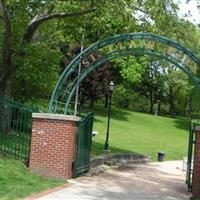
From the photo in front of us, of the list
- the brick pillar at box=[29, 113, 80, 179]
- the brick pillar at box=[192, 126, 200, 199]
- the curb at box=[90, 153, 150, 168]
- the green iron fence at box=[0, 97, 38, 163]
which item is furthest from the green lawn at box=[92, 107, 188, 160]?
the brick pillar at box=[192, 126, 200, 199]

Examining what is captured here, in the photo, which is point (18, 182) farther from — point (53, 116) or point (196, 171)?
point (196, 171)

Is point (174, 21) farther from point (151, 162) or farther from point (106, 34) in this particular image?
point (151, 162)

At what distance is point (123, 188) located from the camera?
16891 mm

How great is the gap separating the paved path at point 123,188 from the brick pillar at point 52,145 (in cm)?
65

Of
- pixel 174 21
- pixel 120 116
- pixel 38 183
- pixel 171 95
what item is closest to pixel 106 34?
pixel 174 21

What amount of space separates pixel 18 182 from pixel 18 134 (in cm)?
457

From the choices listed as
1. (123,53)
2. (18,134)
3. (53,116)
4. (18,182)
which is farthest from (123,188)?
(123,53)

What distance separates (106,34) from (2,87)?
6.51 m

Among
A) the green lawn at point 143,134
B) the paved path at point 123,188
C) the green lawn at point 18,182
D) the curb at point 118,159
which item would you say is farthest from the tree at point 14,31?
the green lawn at point 143,134

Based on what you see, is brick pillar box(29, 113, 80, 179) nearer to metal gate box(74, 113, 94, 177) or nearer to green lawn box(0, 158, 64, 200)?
green lawn box(0, 158, 64, 200)

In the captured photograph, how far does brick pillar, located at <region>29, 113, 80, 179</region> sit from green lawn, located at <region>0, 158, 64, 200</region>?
1.85 feet

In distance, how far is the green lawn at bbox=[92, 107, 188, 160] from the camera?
120 ft

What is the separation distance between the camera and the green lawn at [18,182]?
42.6 feet

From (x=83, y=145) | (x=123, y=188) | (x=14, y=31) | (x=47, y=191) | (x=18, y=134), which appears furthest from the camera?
(x=14, y=31)
